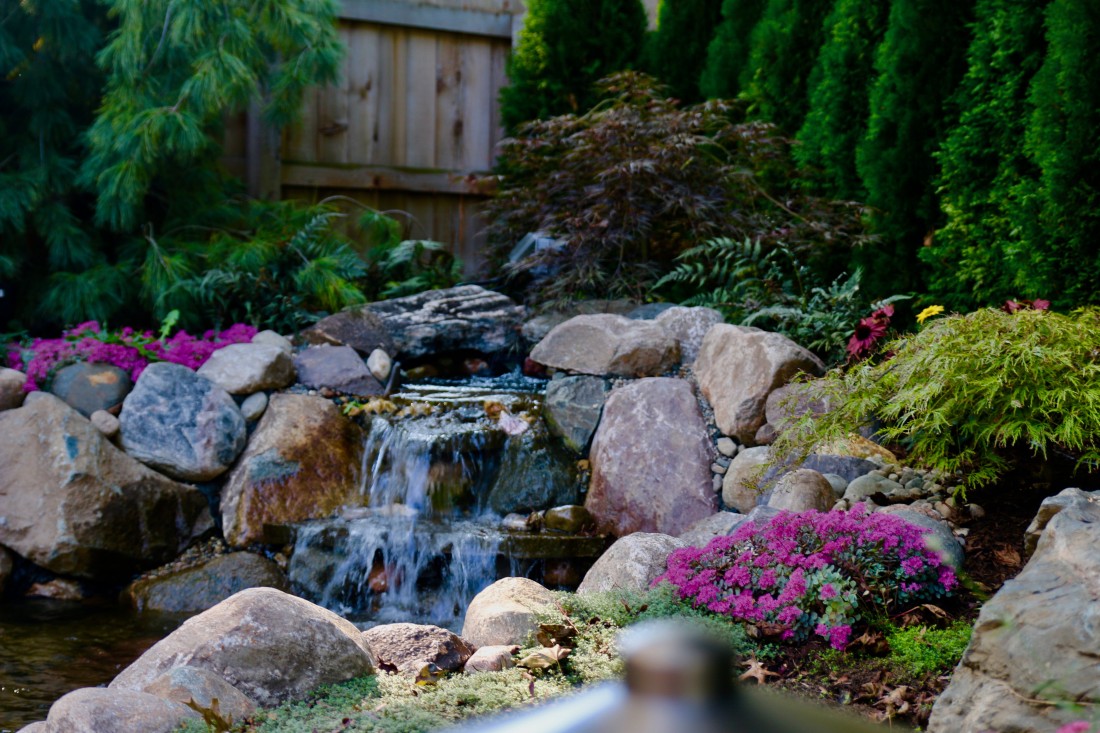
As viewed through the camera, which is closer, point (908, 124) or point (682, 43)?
point (908, 124)

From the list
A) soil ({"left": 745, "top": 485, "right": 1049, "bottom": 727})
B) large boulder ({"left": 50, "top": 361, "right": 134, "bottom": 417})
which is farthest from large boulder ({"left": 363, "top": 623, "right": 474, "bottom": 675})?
large boulder ({"left": 50, "top": 361, "right": 134, "bottom": 417})

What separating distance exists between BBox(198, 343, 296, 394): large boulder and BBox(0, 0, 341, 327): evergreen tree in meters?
1.08

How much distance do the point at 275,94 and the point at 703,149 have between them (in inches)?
138

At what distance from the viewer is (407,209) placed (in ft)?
30.3

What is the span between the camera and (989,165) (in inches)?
212

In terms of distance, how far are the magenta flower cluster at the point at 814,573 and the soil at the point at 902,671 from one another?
85 mm

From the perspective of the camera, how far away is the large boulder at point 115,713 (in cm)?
244

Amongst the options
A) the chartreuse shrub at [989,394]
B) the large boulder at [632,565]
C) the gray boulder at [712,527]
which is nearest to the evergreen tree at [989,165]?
the chartreuse shrub at [989,394]

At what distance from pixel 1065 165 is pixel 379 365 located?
4213 mm

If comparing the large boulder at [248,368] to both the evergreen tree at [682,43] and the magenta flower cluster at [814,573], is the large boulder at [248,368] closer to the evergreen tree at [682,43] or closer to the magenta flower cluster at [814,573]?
the magenta flower cluster at [814,573]

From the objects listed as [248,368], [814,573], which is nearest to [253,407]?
[248,368]

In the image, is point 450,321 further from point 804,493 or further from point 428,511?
point 804,493

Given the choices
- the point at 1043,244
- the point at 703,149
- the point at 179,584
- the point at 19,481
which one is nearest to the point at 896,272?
the point at 1043,244

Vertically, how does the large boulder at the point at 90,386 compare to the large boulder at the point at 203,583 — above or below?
above
